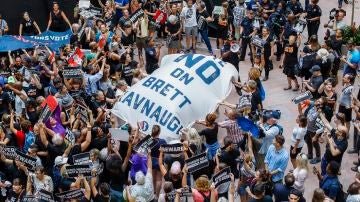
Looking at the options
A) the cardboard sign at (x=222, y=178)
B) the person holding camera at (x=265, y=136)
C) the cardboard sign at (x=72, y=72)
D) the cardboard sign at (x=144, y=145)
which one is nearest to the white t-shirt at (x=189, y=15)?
the cardboard sign at (x=72, y=72)

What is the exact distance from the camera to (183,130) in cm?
1236

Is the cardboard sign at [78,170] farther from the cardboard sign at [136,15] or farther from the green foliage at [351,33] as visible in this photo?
the green foliage at [351,33]

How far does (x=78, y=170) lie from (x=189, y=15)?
29.2 ft

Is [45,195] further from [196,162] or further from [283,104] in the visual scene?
[283,104]

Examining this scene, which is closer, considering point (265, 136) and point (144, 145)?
point (144, 145)

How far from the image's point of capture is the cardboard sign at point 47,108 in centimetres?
1188

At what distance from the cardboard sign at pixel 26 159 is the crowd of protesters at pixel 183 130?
7 cm

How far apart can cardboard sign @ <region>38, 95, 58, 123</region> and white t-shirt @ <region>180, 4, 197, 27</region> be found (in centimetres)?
633

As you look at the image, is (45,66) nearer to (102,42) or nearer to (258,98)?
(102,42)

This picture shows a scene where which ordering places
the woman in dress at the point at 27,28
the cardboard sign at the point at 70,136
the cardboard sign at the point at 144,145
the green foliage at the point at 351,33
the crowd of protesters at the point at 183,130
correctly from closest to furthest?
1. the crowd of protesters at the point at 183,130
2. the cardboard sign at the point at 144,145
3. the cardboard sign at the point at 70,136
4. the green foliage at the point at 351,33
5. the woman in dress at the point at 27,28

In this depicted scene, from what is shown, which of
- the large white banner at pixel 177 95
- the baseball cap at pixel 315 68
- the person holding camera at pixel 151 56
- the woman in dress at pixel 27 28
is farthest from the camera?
the woman in dress at pixel 27 28

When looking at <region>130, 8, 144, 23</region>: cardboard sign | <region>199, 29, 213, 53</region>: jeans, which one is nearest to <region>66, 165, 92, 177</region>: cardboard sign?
<region>130, 8, 144, 23</region>: cardboard sign

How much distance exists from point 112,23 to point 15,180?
9674 millimetres

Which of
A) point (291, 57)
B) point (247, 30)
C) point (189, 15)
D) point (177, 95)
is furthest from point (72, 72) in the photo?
point (247, 30)
